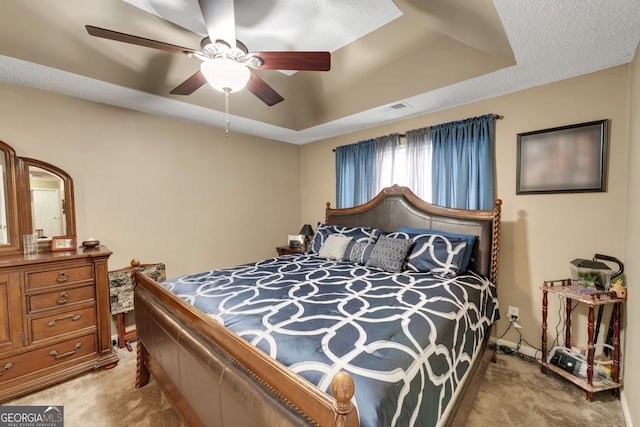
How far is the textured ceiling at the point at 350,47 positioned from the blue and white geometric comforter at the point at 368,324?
176cm

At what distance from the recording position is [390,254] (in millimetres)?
2568

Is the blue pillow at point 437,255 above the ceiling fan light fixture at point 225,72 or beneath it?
beneath

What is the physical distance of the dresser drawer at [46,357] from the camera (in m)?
2.03

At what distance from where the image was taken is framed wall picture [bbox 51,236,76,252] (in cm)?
245

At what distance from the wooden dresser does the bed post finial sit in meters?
2.56

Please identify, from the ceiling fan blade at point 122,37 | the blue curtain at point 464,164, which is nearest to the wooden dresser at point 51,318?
the ceiling fan blade at point 122,37

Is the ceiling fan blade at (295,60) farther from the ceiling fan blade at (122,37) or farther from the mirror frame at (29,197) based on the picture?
the mirror frame at (29,197)

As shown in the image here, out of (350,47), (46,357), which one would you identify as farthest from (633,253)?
(46,357)

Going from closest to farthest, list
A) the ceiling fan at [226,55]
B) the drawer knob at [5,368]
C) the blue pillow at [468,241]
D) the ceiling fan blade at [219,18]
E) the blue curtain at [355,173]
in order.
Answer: the ceiling fan blade at [219,18], the ceiling fan at [226,55], the drawer knob at [5,368], the blue pillow at [468,241], the blue curtain at [355,173]

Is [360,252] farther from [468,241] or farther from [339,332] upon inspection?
[339,332]

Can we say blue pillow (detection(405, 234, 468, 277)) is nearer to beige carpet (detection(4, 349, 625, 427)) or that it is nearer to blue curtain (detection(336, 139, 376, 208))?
beige carpet (detection(4, 349, 625, 427))

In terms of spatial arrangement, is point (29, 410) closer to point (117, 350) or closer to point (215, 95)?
point (117, 350)

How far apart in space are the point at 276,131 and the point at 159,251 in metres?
2.14

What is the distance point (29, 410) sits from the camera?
1.94 m
